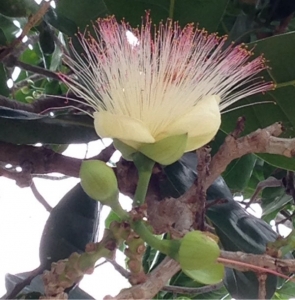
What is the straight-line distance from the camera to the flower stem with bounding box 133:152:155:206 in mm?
553

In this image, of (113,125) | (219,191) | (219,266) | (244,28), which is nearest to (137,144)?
(113,125)

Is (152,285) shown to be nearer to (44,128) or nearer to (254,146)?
(254,146)

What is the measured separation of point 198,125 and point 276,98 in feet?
0.79

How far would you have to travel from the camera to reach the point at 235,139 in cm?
58

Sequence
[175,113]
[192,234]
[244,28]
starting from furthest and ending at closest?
[244,28] → [175,113] → [192,234]

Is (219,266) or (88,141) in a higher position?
(88,141)

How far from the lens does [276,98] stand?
76 cm

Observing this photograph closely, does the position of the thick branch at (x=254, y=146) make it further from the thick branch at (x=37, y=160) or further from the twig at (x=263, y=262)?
the thick branch at (x=37, y=160)

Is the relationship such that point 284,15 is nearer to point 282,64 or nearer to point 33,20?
point 282,64

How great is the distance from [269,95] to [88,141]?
0.23 m

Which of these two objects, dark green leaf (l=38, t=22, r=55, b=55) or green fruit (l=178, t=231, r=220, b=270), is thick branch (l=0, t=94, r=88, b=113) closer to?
dark green leaf (l=38, t=22, r=55, b=55)

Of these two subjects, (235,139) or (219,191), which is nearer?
(235,139)

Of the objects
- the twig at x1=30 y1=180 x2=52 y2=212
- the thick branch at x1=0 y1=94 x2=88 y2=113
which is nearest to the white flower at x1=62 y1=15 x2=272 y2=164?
the thick branch at x1=0 y1=94 x2=88 y2=113

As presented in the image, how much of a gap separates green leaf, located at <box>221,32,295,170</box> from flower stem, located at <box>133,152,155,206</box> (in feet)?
0.72
